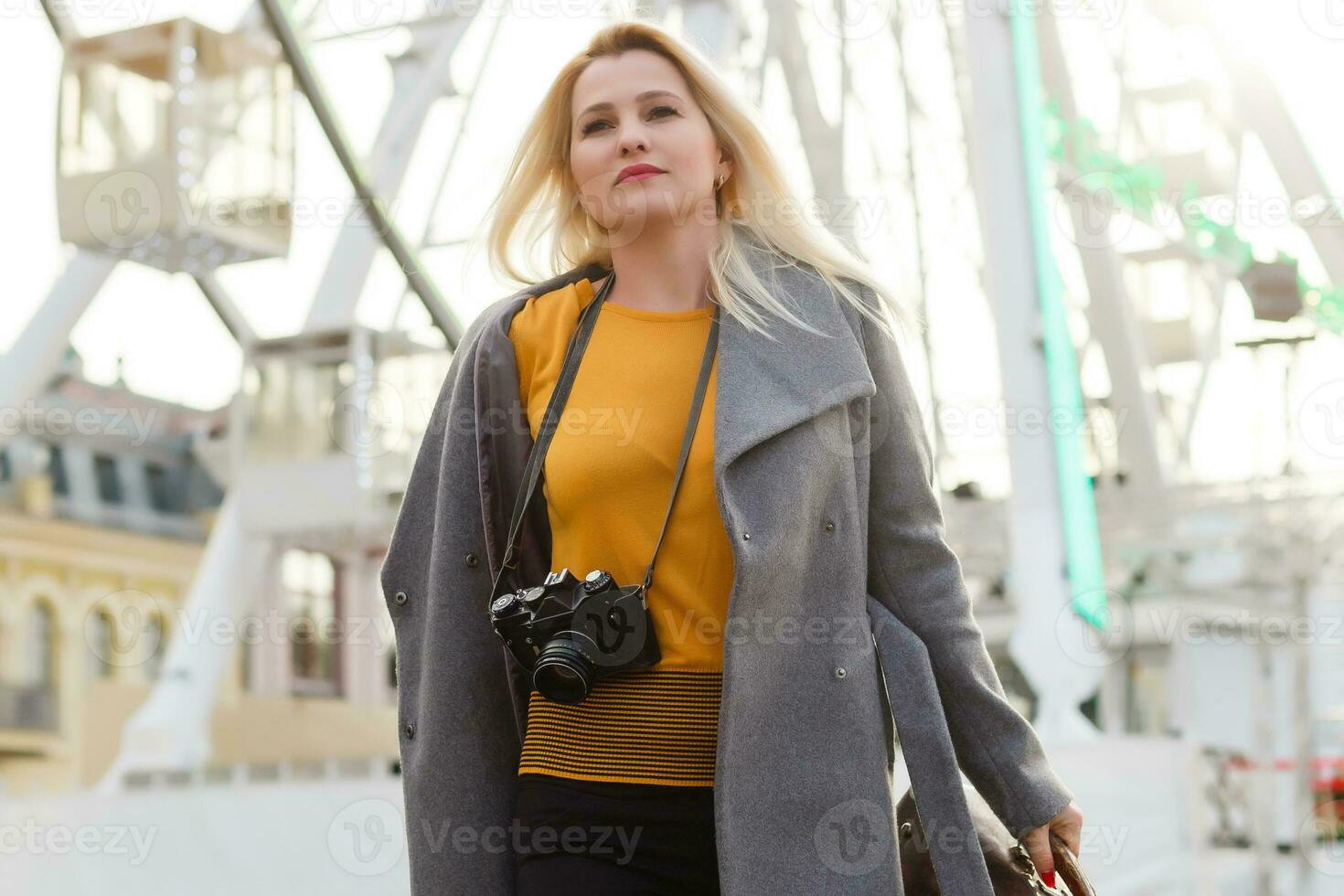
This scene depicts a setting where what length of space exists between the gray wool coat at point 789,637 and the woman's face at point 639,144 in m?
0.20

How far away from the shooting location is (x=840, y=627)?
113 inches

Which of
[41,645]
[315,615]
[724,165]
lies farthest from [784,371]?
[41,645]

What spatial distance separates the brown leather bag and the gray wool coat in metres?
0.03

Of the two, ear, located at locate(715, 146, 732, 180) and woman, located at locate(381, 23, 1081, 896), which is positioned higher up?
ear, located at locate(715, 146, 732, 180)

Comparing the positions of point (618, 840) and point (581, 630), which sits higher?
point (581, 630)

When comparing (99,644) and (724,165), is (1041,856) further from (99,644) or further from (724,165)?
(99,644)

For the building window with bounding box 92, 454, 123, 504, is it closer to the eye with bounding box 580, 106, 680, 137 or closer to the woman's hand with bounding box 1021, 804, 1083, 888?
the eye with bounding box 580, 106, 680, 137

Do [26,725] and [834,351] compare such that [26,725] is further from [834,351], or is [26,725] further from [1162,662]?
[834,351]

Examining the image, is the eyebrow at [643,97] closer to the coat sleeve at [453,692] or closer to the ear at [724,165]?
the ear at [724,165]

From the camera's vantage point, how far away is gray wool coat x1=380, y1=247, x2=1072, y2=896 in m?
2.76

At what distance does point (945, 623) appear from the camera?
9.53 feet

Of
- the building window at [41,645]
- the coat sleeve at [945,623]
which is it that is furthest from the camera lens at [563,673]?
the building window at [41,645]

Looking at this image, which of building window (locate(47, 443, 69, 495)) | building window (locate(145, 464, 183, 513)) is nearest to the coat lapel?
building window (locate(47, 443, 69, 495))

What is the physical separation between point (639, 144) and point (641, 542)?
0.61m
